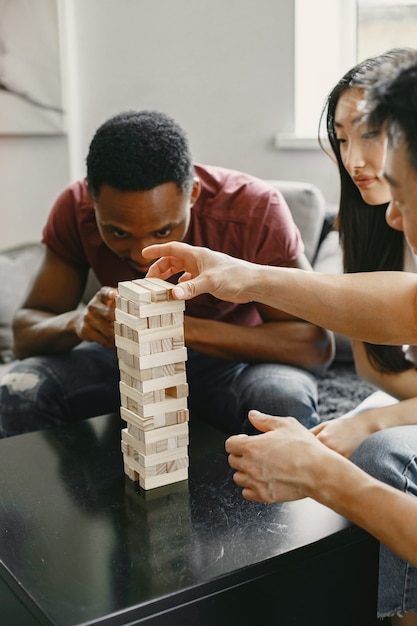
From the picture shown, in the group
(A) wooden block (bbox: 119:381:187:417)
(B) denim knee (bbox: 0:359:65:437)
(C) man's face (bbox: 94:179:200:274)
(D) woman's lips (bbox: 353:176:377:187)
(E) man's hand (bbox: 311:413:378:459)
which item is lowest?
(B) denim knee (bbox: 0:359:65:437)

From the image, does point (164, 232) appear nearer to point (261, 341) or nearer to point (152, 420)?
point (261, 341)

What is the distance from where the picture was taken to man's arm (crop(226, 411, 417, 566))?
100 centimetres

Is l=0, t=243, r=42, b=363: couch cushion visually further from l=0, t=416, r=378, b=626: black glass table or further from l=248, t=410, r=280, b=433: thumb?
l=248, t=410, r=280, b=433: thumb

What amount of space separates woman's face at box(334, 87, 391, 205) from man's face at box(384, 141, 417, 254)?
0.52m

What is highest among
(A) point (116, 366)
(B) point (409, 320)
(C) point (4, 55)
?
(C) point (4, 55)

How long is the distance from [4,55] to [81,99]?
0.32 m

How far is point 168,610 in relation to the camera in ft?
3.36

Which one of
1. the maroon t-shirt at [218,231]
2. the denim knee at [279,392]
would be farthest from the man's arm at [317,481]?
the maroon t-shirt at [218,231]

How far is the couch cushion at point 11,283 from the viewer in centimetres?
244

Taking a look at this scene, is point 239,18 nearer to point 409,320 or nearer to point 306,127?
point 306,127

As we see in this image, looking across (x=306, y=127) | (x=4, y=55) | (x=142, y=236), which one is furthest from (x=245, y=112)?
(x=142, y=236)

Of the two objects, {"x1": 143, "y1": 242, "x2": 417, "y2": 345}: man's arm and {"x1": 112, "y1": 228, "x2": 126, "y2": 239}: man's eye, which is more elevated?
{"x1": 112, "y1": 228, "x2": 126, "y2": 239}: man's eye

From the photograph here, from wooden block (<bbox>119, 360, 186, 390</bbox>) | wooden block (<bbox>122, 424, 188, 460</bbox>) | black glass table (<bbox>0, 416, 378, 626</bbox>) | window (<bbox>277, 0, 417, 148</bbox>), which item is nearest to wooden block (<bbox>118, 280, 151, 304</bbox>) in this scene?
wooden block (<bbox>119, 360, 186, 390</bbox>)

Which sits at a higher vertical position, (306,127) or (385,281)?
(306,127)
